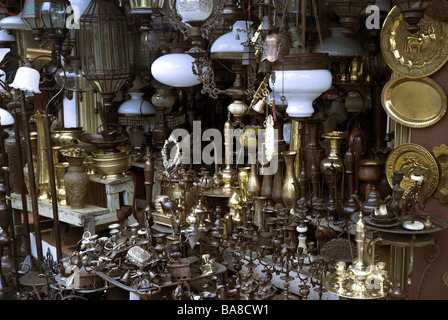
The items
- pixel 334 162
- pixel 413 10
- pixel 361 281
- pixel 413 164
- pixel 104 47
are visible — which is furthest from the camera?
pixel 104 47

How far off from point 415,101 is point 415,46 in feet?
0.81

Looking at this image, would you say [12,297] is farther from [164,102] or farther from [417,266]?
[417,266]

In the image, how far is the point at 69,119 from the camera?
4.40 m

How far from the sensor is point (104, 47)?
3.63 meters

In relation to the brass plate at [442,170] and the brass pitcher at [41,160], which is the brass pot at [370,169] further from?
the brass pitcher at [41,160]

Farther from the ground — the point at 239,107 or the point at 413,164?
the point at 239,107

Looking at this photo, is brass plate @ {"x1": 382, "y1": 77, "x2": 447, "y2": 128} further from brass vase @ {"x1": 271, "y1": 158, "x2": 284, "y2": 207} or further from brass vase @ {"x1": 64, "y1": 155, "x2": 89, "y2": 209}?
brass vase @ {"x1": 64, "y1": 155, "x2": 89, "y2": 209}

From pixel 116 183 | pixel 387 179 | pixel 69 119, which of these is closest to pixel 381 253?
pixel 387 179

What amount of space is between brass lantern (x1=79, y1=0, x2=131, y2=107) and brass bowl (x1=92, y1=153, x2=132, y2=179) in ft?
1.24

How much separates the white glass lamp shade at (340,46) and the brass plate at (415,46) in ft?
1.39

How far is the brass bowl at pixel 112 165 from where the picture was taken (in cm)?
371

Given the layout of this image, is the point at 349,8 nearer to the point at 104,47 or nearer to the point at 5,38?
the point at 104,47

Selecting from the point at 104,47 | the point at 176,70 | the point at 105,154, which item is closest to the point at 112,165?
the point at 105,154

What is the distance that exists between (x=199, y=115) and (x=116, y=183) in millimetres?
867
